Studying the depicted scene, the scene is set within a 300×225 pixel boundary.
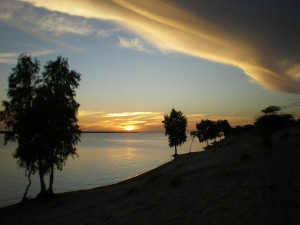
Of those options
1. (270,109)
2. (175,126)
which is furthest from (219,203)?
(175,126)

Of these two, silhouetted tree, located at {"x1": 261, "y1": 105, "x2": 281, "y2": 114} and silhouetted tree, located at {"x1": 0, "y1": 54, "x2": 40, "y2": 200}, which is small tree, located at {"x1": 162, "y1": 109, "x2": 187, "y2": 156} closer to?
silhouetted tree, located at {"x1": 261, "y1": 105, "x2": 281, "y2": 114}

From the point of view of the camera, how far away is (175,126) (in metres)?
67.2

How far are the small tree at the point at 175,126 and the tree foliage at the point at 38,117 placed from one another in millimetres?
45509

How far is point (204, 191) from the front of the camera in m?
15.3

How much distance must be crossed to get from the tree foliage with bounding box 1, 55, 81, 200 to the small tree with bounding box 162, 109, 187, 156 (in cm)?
4551

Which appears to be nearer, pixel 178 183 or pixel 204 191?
pixel 204 191

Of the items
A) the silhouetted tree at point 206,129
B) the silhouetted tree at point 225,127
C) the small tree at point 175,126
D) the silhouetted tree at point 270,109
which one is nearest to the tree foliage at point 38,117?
the silhouetted tree at point 270,109

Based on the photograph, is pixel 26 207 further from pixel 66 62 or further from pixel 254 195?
pixel 254 195

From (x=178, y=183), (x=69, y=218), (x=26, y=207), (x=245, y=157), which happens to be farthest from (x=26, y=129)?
(x=245, y=157)

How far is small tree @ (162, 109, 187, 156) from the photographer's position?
67.2 metres

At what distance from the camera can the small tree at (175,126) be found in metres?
67.2

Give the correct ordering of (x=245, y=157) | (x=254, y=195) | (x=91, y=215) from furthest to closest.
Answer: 1. (x=245, y=157)
2. (x=91, y=215)
3. (x=254, y=195)

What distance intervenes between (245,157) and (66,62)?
26608mm

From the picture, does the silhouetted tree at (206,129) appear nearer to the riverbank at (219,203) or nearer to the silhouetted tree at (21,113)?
the riverbank at (219,203)
